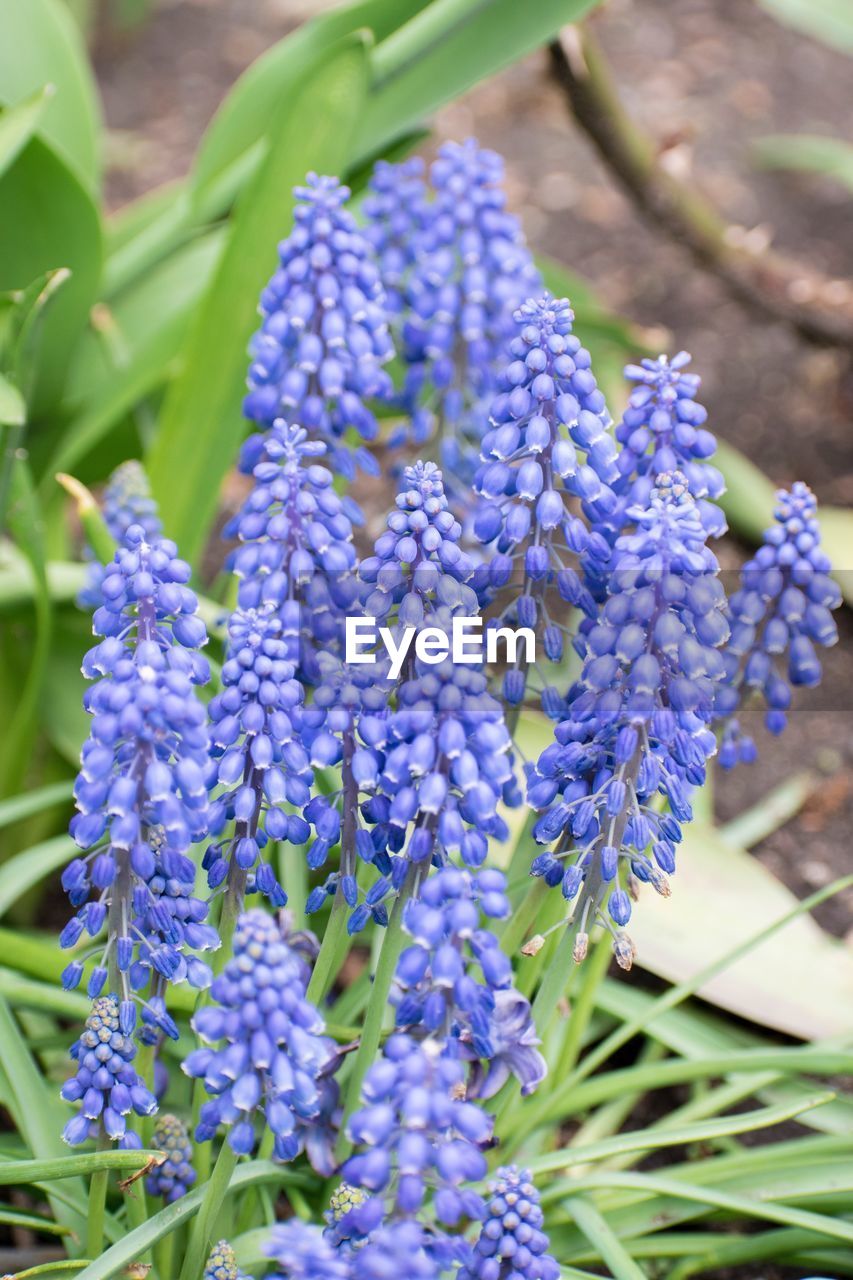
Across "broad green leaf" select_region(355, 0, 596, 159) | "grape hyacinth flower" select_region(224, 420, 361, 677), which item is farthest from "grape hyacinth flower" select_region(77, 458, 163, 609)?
"broad green leaf" select_region(355, 0, 596, 159)

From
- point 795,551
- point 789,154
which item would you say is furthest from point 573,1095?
point 789,154

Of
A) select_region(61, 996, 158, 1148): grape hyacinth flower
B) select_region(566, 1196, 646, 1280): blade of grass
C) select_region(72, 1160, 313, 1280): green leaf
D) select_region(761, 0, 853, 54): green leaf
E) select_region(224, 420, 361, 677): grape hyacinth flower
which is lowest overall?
select_region(566, 1196, 646, 1280): blade of grass

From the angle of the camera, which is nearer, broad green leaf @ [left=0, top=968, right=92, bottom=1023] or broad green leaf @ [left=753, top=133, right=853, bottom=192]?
broad green leaf @ [left=0, top=968, right=92, bottom=1023]

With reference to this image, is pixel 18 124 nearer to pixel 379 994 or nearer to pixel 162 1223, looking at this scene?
pixel 379 994

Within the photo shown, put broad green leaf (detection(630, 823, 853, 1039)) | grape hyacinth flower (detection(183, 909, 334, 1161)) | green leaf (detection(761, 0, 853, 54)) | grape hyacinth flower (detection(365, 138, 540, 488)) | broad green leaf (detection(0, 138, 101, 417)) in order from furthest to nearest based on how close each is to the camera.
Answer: green leaf (detection(761, 0, 853, 54)) < broad green leaf (detection(0, 138, 101, 417)) < broad green leaf (detection(630, 823, 853, 1039)) < grape hyacinth flower (detection(365, 138, 540, 488)) < grape hyacinth flower (detection(183, 909, 334, 1161))

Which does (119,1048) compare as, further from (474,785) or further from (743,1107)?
(743,1107)

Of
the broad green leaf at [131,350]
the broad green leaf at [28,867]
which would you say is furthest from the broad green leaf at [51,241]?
the broad green leaf at [28,867]

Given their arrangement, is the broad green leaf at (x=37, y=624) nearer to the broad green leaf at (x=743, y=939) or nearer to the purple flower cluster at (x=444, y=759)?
the purple flower cluster at (x=444, y=759)

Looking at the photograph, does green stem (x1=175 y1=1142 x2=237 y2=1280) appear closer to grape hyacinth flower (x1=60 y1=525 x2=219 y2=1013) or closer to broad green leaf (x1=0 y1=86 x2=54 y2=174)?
grape hyacinth flower (x1=60 y1=525 x2=219 y2=1013)
